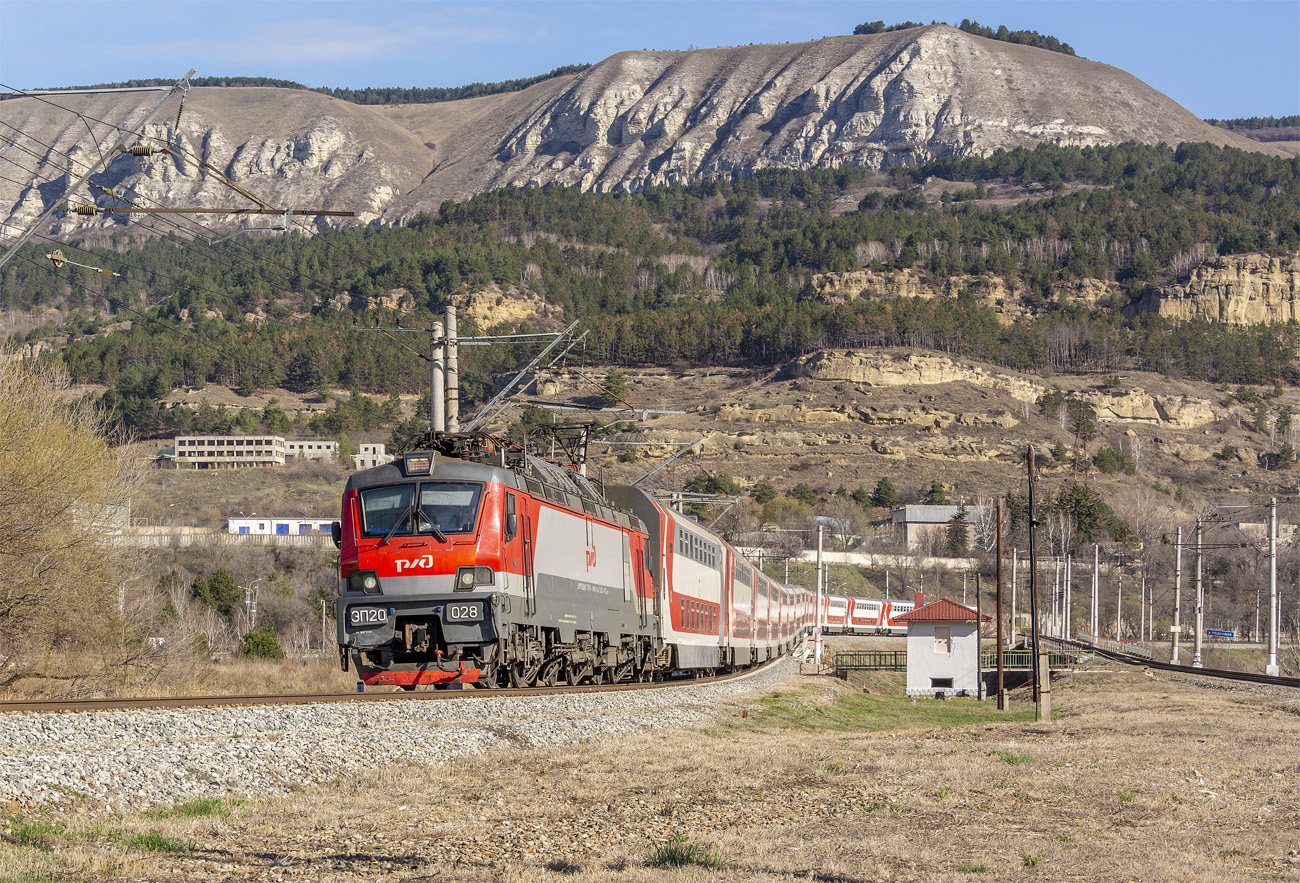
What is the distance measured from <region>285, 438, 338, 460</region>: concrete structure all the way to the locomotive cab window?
554 ft

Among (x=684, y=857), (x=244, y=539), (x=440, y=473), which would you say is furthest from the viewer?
(x=244, y=539)

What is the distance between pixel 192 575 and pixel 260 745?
271ft

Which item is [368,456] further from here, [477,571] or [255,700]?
[255,700]

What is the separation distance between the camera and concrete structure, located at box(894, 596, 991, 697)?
58.3m

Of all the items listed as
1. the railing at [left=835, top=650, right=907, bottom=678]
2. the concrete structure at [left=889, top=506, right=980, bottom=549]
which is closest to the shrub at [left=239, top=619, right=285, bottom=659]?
the railing at [left=835, top=650, right=907, bottom=678]

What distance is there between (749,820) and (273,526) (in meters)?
119

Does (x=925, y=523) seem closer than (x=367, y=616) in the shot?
No

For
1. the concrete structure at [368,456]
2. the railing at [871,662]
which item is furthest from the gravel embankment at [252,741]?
the concrete structure at [368,456]

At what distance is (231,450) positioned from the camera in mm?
181875

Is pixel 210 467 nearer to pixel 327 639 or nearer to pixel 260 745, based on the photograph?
pixel 327 639

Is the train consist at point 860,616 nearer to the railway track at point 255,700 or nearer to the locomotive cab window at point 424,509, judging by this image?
the railway track at point 255,700

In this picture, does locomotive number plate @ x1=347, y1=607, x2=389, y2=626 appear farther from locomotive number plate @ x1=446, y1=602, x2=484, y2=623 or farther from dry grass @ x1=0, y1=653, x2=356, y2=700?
dry grass @ x1=0, y1=653, x2=356, y2=700

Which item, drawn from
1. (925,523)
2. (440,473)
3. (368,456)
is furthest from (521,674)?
(368,456)

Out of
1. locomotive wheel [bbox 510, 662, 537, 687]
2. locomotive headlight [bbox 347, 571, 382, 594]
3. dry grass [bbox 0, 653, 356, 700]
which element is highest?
locomotive headlight [bbox 347, 571, 382, 594]
